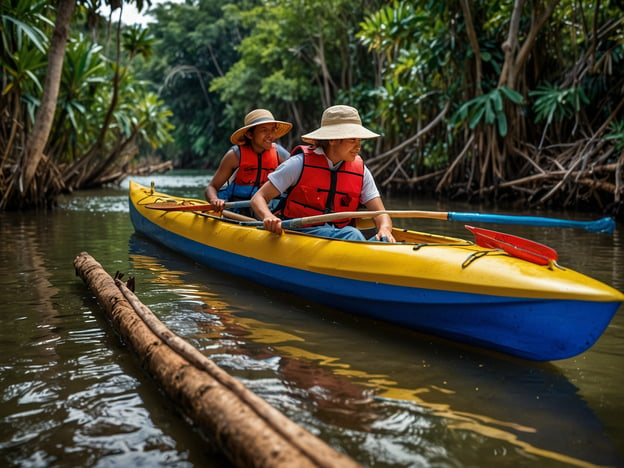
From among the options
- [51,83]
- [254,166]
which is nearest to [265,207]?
[254,166]

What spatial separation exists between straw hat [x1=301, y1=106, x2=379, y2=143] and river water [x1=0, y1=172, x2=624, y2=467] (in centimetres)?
111

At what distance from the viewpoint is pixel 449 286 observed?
3.03 m

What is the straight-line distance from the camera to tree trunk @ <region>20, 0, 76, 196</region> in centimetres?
841

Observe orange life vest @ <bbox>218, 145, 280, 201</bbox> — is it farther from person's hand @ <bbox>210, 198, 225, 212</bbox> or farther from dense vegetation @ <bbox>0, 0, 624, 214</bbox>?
dense vegetation @ <bbox>0, 0, 624, 214</bbox>

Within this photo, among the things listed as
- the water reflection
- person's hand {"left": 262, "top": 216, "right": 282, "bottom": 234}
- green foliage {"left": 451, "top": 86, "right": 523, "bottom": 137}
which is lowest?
the water reflection

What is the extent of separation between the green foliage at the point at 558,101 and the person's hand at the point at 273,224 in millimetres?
6925

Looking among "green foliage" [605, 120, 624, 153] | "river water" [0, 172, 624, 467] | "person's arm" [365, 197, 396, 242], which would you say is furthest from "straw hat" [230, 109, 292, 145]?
"green foliage" [605, 120, 624, 153]

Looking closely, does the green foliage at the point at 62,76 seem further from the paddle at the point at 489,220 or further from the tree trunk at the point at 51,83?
the paddle at the point at 489,220

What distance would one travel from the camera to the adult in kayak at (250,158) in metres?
5.43

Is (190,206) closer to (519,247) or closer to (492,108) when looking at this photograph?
(519,247)

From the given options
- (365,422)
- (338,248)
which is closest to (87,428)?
(365,422)

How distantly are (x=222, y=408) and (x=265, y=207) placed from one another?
2.38 metres

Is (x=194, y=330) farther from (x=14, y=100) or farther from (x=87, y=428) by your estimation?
(x=14, y=100)

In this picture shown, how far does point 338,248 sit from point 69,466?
2095mm
